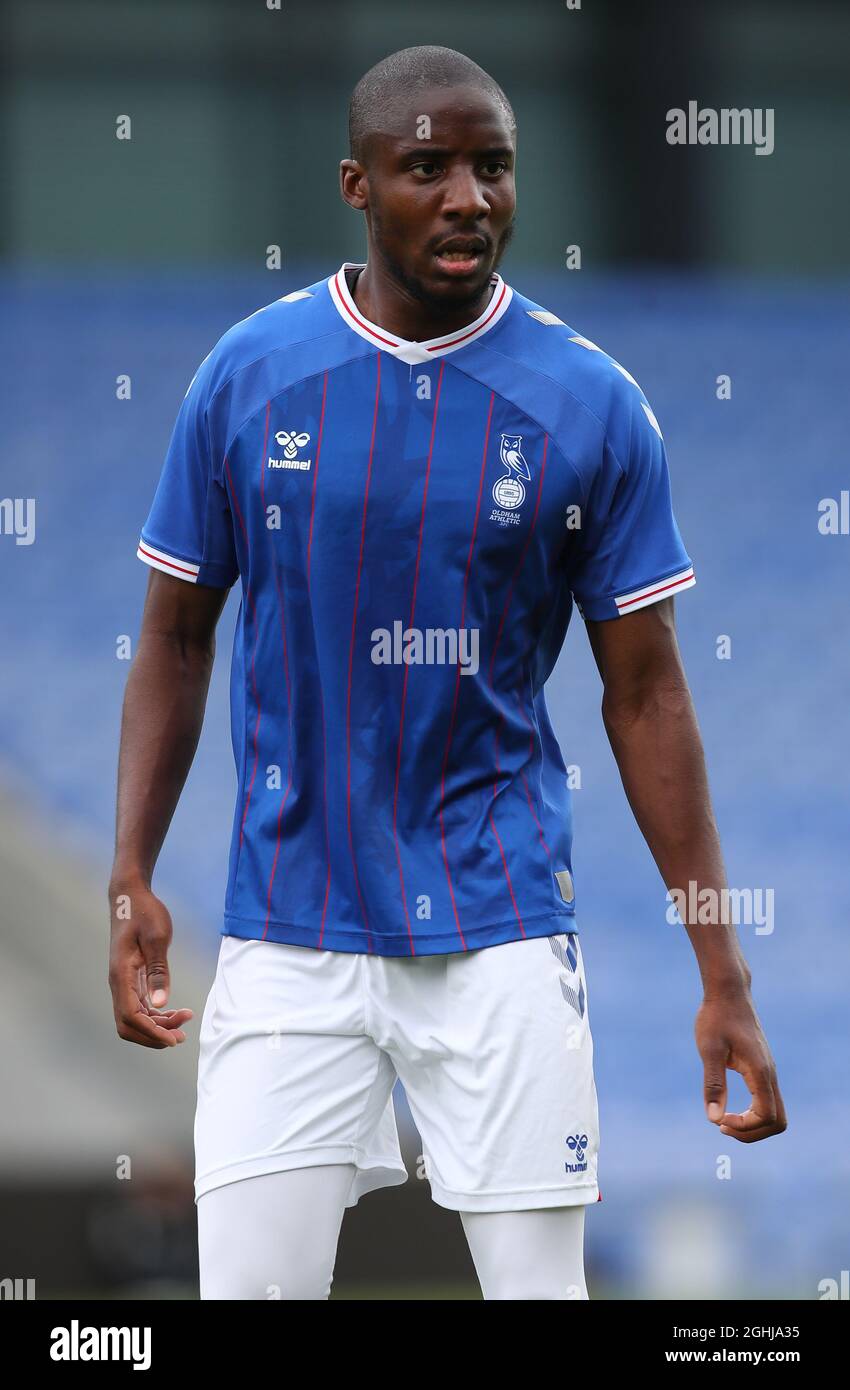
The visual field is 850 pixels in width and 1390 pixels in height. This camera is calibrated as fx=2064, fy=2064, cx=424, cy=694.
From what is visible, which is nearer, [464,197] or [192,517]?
[464,197]

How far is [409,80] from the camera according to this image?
234cm

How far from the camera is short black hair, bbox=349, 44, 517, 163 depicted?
2.33 m

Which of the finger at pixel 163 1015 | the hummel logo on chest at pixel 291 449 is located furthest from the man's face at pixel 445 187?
the finger at pixel 163 1015

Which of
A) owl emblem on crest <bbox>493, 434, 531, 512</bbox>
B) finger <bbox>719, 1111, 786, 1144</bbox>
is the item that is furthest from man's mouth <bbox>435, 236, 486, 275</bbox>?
finger <bbox>719, 1111, 786, 1144</bbox>

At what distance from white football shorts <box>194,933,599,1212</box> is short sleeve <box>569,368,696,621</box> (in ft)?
1.36

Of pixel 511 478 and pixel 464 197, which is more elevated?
pixel 464 197

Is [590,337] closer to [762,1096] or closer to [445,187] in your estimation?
[445,187]

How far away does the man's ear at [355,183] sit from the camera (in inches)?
95.3

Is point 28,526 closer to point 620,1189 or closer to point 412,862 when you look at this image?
point 620,1189

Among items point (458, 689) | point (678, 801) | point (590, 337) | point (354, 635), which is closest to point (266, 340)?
point (354, 635)

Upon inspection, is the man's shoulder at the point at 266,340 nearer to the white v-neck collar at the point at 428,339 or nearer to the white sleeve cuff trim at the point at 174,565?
the white v-neck collar at the point at 428,339

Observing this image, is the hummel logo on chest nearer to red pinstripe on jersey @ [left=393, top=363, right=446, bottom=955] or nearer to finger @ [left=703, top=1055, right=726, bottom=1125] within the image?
red pinstripe on jersey @ [left=393, top=363, right=446, bottom=955]

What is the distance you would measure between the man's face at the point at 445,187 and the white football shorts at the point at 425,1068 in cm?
78

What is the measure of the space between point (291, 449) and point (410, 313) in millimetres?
218
